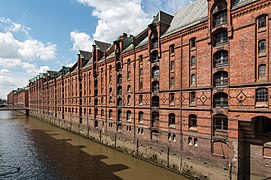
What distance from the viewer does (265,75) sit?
14.5m

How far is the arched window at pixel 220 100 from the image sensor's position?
56.2 feet

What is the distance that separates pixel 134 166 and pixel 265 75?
15495 millimetres

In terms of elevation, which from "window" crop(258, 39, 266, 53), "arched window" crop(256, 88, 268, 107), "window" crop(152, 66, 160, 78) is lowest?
"arched window" crop(256, 88, 268, 107)

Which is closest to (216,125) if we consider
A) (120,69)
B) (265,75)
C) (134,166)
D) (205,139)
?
(205,139)

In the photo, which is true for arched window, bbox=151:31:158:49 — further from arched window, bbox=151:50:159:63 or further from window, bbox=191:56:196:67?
window, bbox=191:56:196:67

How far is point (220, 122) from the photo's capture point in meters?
17.5

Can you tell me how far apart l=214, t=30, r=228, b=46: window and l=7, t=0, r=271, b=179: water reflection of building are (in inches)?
3.3

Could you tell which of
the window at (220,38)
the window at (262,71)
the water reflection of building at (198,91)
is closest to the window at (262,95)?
the water reflection of building at (198,91)

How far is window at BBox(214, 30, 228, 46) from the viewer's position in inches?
677

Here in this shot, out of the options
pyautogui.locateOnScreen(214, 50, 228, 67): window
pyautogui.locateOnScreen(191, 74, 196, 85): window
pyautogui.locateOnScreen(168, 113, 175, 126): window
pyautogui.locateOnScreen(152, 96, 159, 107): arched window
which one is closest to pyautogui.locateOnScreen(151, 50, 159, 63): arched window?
pyautogui.locateOnScreen(152, 96, 159, 107): arched window

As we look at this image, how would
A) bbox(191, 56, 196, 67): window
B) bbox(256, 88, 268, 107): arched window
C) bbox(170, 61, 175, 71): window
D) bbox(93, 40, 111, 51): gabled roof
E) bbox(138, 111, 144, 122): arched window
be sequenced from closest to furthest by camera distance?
bbox(256, 88, 268, 107): arched window, bbox(191, 56, 196, 67): window, bbox(170, 61, 175, 71): window, bbox(138, 111, 144, 122): arched window, bbox(93, 40, 111, 51): gabled roof

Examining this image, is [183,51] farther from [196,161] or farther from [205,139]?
[196,161]

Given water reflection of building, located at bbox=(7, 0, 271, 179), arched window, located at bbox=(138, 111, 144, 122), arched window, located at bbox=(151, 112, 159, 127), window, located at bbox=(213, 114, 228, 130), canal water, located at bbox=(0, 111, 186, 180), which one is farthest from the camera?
arched window, located at bbox=(138, 111, 144, 122)

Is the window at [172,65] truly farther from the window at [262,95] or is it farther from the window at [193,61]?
the window at [262,95]
